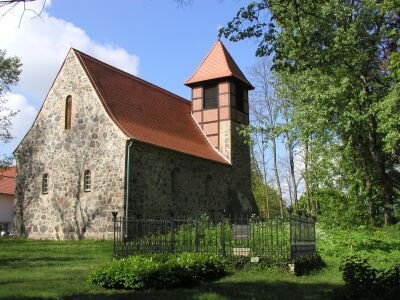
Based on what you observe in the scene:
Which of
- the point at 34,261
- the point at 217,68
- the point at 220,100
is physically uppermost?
the point at 217,68

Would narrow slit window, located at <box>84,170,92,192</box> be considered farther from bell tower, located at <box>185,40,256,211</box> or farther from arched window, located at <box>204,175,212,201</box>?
bell tower, located at <box>185,40,256,211</box>

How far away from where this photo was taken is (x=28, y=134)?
1003 inches

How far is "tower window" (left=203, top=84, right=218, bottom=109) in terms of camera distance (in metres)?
30.1

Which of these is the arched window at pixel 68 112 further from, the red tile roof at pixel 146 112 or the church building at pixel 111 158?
the red tile roof at pixel 146 112

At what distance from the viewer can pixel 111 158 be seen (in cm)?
2219

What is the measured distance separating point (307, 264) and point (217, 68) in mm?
19433

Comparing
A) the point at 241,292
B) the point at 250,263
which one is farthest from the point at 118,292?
the point at 250,263

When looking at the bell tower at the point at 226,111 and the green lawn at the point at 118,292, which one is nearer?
the green lawn at the point at 118,292

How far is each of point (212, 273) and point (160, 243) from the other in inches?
115

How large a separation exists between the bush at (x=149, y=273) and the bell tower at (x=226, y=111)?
59.7 ft

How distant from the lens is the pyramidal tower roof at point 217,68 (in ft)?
98.8

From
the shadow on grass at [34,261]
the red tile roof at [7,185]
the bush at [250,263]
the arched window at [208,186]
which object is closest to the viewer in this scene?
the bush at [250,263]

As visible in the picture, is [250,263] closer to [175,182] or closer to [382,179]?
[382,179]

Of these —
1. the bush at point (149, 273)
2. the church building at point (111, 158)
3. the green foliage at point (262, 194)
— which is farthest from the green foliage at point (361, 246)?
the green foliage at point (262, 194)
